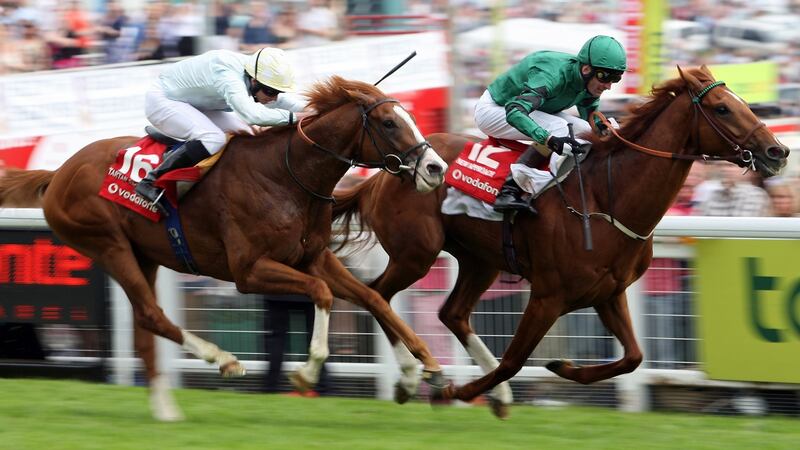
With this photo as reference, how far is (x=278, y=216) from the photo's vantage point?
6.12m

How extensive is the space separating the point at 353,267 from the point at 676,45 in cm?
401

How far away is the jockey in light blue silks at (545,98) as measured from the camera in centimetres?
614

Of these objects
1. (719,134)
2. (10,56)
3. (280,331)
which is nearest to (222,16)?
(10,56)

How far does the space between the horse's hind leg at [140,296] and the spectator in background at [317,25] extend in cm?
429

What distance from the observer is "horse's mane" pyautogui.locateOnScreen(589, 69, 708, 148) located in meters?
6.09

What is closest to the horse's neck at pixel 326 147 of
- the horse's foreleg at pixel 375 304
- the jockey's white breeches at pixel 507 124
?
the horse's foreleg at pixel 375 304

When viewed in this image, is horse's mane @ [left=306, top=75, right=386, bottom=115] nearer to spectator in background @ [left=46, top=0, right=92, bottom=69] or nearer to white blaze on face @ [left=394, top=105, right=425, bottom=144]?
white blaze on face @ [left=394, top=105, right=425, bottom=144]

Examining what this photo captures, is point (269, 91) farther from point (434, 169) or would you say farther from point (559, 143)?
point (559, 143)

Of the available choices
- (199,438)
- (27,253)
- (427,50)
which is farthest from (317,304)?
(427,50)

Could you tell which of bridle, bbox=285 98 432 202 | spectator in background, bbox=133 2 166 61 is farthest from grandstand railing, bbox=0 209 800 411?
spectator in background, bbox=133 2 166 61

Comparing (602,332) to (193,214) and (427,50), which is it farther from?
(427,50)

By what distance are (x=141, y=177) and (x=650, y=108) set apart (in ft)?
8.39

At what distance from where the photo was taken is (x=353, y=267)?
7.57 meters

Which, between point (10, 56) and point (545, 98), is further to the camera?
point (10, 56)
